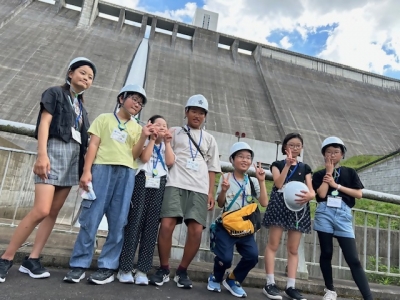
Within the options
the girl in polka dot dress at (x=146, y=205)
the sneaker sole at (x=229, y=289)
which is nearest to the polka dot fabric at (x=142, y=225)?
the girl in polka dot dress at (x=146, y=205)

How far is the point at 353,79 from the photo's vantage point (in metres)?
30.8

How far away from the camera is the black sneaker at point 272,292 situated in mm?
2271

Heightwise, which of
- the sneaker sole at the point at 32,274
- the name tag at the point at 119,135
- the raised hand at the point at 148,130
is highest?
the raised hand at the point at 148,130

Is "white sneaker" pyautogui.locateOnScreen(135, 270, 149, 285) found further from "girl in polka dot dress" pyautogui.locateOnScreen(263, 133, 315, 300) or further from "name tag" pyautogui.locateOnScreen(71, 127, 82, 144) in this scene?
"name tag" pyautogui.locateOnScreen(71, 127, 82, 144)

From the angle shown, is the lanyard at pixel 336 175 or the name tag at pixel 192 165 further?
the lanyard at pixel 336 175

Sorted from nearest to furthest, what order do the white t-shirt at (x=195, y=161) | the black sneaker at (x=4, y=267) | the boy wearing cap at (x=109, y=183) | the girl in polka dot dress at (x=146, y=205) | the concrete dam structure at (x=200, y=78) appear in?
the black sneaker at (x=4, y=267), the boy wearing cap at (x=109, y=183), the girl in polka dot dress at (x=146, y=205), the white t-shirt at (x=195, y=161), the concrete dam structure at (x=200, y=78)

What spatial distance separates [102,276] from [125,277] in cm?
16

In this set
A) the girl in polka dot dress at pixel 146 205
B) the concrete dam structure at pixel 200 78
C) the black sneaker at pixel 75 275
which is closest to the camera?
the black sneaker at pixel 75 275

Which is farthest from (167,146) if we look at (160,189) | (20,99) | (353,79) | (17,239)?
A: (353,79)

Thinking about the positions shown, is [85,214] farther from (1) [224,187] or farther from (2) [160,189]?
(1) [224,187]

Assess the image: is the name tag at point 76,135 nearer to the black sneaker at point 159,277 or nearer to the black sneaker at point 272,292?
the black sneaker at point 159,277

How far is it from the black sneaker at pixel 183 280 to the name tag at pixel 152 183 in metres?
0.65

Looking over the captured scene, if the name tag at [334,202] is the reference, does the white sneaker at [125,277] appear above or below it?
below

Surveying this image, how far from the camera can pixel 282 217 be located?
249 centimetres
